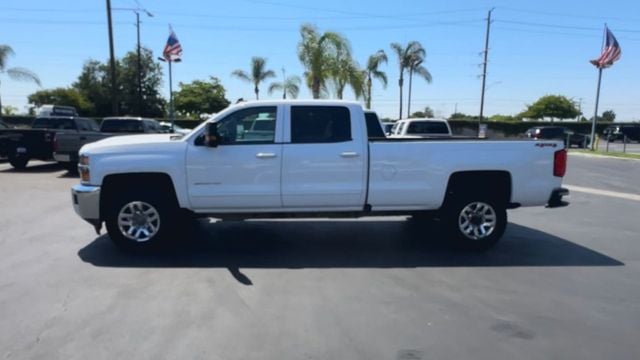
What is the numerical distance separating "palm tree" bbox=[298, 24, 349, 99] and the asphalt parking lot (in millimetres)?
20411

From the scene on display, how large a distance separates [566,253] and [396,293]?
3.16m

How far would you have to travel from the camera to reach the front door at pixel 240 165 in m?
6.07

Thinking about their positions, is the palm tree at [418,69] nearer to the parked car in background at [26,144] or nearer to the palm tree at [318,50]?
the palm tree at [318,50]

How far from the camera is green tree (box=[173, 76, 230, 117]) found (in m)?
64.7

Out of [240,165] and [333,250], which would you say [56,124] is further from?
[333,250]

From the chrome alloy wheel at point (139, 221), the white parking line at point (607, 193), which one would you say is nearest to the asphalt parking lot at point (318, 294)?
the chrome alloy wheel at point (139, 221)

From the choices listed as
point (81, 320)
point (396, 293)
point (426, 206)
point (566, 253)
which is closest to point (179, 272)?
point (81, 320)

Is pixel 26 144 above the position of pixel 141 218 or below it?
above

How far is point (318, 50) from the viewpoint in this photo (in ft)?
88.4

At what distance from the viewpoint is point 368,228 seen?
25.9 ft

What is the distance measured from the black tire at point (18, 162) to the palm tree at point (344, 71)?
16998 mm

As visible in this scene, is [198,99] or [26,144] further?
[198,99]

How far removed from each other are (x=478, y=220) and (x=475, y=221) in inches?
1.8

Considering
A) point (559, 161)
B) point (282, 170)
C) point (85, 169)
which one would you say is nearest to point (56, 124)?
point (85, 169)
